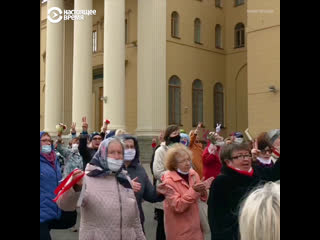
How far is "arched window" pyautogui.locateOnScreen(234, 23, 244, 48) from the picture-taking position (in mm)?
27188

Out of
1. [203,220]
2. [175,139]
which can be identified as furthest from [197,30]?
[203,220]

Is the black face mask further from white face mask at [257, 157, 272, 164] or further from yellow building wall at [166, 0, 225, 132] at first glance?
yellow building wall at [166, 0, 225, 132]

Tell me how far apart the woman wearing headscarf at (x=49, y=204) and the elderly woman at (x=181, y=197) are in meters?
1.01

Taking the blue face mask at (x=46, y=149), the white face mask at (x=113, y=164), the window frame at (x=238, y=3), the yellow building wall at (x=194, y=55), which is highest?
the window frame at (x=238, y=3)

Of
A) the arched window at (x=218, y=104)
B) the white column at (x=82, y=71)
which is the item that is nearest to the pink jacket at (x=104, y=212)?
the white column at (x=82, y=71)

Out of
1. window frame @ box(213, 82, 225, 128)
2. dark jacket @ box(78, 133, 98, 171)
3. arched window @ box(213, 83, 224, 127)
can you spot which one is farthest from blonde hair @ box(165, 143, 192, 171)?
arched window @ box(213, 83, 224, 127)

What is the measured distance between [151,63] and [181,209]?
1715cm

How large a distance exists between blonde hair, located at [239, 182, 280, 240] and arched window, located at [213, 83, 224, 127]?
25244 millimetres

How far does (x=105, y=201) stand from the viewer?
3.89m

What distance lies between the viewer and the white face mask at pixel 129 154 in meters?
5.35

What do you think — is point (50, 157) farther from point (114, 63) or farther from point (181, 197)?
point (114, 63)

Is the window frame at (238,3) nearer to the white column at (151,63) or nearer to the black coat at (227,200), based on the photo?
the white column at (151,63)

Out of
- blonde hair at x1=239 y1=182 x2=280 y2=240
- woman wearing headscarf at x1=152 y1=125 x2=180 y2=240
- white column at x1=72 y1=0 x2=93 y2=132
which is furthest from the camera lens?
white column at x1=72 y1=0 x2=93 y2=132
